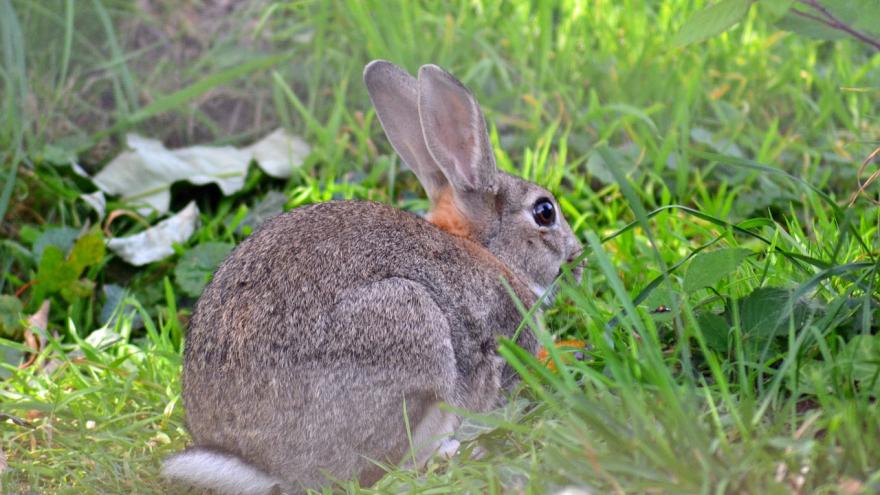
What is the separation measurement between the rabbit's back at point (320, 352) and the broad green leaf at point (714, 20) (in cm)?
122

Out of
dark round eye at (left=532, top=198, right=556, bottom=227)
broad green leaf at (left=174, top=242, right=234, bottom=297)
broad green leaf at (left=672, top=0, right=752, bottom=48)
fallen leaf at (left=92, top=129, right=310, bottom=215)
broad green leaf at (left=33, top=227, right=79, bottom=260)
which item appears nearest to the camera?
broad green leaf at (left=672, top=0, right=752, bottom=48)

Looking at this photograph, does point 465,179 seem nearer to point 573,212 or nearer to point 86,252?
point 573,212

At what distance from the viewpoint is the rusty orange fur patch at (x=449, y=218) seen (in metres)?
4.82

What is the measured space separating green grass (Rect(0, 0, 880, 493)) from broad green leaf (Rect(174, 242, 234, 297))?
159 millimetres

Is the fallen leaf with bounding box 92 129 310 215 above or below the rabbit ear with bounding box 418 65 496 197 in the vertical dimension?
below

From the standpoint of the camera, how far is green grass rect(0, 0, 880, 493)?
317 centimetres

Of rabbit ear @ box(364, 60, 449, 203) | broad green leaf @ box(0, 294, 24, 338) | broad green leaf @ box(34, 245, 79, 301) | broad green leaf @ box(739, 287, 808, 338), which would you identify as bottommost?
broad green leaf @ box(0, 294, 24, 338)

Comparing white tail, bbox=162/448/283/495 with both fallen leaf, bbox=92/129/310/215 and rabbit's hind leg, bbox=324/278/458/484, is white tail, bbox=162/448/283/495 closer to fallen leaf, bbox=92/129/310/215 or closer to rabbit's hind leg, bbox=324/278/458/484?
rabbit's hind leg, bbox=324/278/458/484

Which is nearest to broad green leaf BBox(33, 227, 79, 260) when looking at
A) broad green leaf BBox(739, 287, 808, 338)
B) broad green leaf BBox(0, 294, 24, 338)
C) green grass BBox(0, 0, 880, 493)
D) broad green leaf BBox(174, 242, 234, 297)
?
green grass BBox(0, 0, 880, 493)

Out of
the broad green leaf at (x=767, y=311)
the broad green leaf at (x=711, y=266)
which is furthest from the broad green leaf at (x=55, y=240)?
the broad green leaf at (x=767, y=311)

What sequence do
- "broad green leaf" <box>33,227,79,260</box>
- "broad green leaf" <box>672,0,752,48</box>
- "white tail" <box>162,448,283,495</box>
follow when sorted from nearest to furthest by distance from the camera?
"broad green leaf" <box>672,0,752,48</box>, "white tail" <box>162,448,283,495</box>, "broad green leaf" <box>33,227,79,260</box>

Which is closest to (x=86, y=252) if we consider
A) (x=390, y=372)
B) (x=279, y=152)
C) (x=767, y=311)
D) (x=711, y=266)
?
(x=279, y=152)

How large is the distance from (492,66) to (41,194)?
257 centimetres

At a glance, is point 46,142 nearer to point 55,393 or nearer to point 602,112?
point 55,393
